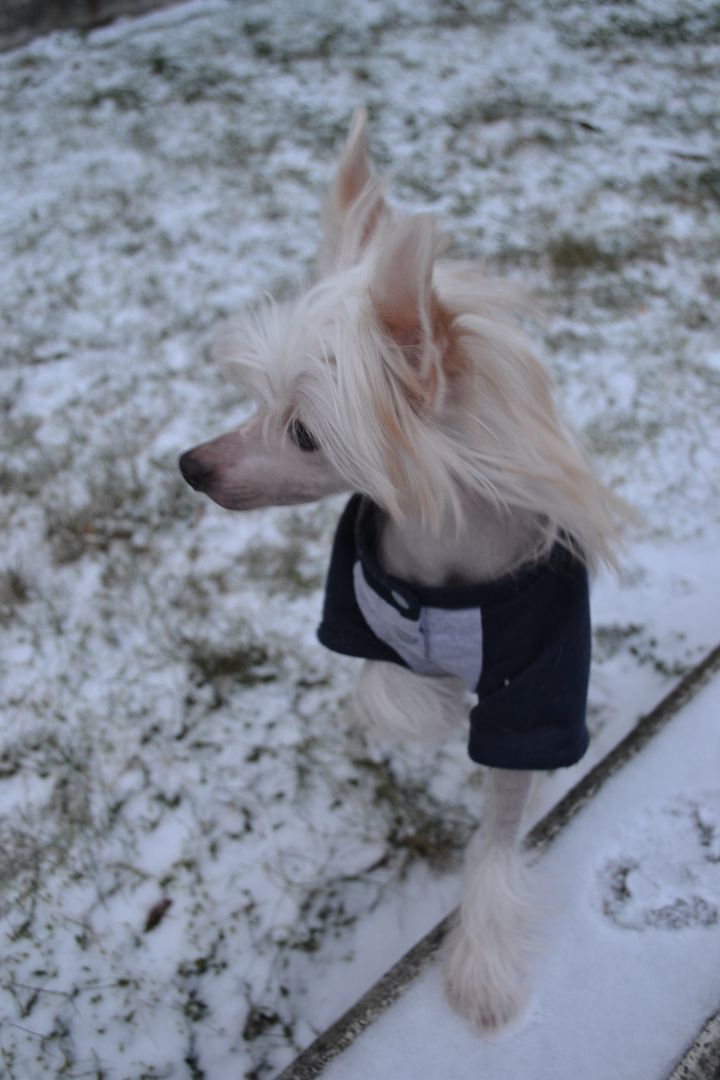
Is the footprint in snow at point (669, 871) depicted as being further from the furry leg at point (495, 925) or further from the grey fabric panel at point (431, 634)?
the grey fabric panel at point (431, 634)

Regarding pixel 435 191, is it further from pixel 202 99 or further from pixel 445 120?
pixel 202 99

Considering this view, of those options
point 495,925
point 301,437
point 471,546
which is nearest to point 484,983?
point 495,925

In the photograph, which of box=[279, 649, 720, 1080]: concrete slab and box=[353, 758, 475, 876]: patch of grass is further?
box=[353, 758, 475, 876]: patch of grass

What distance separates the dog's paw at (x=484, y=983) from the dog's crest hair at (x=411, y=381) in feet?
2.95

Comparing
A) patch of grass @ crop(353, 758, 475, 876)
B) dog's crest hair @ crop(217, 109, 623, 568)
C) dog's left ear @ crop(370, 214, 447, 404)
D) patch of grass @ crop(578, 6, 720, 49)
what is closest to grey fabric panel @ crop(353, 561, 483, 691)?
dog's crest hair @ crop(217, 109, 623, 568)

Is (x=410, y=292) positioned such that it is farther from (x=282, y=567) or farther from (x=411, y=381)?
(x=282, y=567)

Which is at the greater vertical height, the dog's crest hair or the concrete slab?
the dog's crest hair

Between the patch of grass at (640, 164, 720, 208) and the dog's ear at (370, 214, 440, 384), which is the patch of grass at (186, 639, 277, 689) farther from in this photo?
the patch of grass at (640, 164, 720, 208)

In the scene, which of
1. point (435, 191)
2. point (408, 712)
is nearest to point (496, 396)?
point (408, 712)

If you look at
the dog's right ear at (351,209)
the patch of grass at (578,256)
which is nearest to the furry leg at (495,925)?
the dog's right ear at (351,209)

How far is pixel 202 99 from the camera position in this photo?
181 inches

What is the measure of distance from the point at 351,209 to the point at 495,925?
1.52 meters

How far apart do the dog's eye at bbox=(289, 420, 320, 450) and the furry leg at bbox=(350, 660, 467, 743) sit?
0.74 metres

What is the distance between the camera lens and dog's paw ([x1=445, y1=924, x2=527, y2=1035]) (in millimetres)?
1444
